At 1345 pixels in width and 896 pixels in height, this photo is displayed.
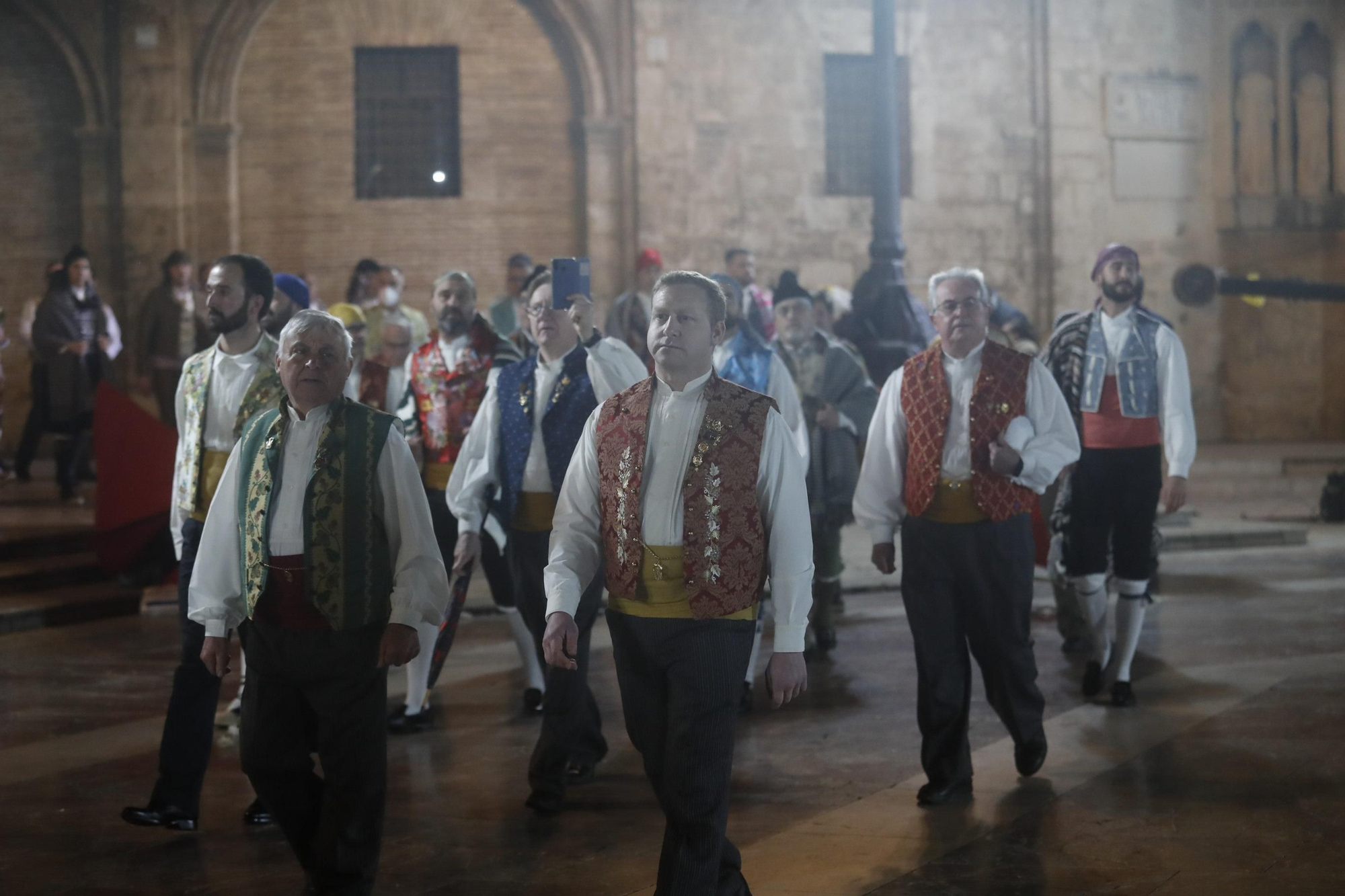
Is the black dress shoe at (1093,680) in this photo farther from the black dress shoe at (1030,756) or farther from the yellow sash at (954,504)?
the yellow sash at (954,504)

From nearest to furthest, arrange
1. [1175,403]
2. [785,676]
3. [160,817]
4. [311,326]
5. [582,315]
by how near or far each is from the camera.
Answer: [785,676]
[311,326]
[160,817]
[582,315]
[1175,403]

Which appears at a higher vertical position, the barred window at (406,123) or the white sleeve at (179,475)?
the barred window at (406,123)

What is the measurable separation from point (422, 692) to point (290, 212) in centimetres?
1164

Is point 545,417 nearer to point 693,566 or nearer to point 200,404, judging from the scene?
point 200,404

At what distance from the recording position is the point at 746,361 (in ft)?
24.2

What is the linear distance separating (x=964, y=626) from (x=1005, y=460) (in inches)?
24.7

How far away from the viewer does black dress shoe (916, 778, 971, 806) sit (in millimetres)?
5539

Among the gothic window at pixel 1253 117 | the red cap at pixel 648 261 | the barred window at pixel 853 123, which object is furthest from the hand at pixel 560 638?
the gothic window at pixel 1253 117

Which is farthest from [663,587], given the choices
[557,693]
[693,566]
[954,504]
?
[954,504]

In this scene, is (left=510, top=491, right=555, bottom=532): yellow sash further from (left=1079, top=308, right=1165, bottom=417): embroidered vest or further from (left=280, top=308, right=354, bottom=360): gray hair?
(left=1079, top=308, right=1165, bottom=417): embroidered vest

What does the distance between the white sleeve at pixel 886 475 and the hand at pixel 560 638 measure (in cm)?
185

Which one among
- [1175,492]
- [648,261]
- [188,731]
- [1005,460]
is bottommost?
[188,731]

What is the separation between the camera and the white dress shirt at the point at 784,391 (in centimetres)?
709

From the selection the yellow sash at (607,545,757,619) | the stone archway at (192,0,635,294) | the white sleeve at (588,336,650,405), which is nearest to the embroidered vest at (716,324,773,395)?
the white sleeve at (588,336,650,405)
